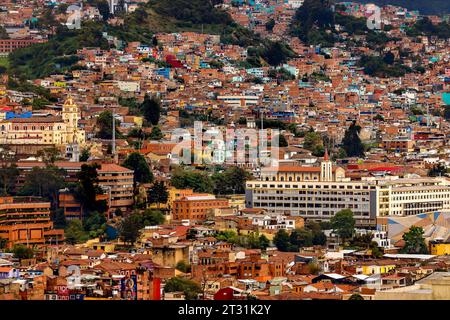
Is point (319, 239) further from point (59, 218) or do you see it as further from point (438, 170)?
point (438, 170)

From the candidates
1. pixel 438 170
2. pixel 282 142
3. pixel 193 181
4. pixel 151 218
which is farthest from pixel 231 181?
pixel 438 170

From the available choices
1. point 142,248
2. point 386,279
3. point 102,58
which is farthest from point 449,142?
point 386,279

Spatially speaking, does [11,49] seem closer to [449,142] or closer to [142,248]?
[449,142]

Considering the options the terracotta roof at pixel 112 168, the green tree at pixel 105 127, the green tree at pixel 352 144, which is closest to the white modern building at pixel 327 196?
the terracotta roof at pixel 112 168

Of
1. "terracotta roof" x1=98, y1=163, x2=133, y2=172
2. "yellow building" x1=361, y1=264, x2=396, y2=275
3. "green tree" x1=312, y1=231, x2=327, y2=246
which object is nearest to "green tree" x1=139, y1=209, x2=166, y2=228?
"terracotta roof" x1=98, y1=163, x2=133, y2=172

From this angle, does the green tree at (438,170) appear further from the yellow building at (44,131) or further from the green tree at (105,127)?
the yellow building at (44,131)
